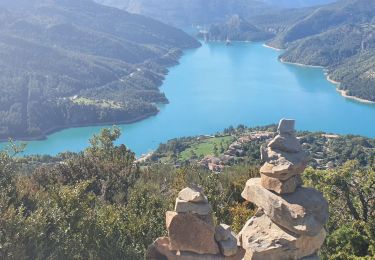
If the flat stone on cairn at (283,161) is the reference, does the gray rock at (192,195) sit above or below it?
below

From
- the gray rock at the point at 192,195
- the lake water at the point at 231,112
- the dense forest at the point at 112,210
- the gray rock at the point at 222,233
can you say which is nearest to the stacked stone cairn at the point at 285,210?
the gray rock at the point at 222,233

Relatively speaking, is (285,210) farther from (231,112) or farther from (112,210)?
(231,112)

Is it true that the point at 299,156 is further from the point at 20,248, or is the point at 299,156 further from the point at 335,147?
the point at 335,147

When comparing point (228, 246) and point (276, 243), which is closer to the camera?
point (276, 243)

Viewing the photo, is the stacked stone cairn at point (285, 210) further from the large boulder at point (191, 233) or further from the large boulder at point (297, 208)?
the large boulder at point (191, 233)

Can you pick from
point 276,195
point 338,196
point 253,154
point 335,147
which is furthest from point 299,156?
point 335,147

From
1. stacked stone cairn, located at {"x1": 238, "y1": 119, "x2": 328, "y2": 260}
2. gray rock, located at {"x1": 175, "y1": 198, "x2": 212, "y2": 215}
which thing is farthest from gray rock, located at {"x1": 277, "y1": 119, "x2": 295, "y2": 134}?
gray rock, located at {"x1": 175, "y1": 198, "x2": 212, "y2": 215}

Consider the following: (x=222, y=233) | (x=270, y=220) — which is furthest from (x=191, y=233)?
(x=270, y=220)

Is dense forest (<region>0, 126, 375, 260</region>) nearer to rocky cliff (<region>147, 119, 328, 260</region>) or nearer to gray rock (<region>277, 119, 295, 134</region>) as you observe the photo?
rocky cliff (<region>147, 119, 328, 260</region>)
